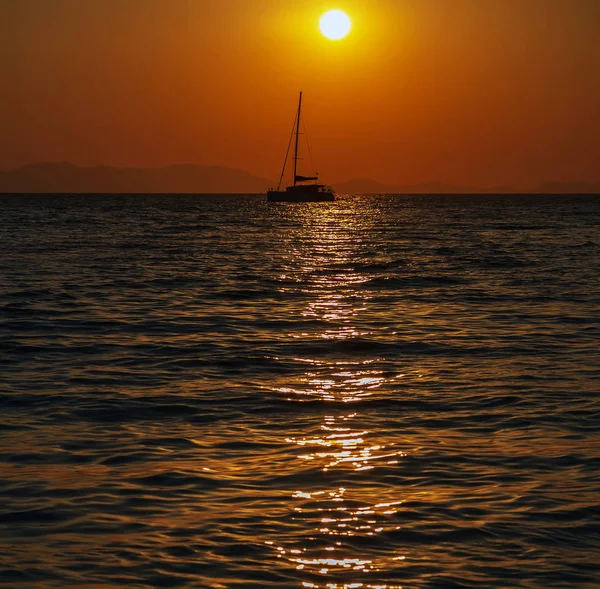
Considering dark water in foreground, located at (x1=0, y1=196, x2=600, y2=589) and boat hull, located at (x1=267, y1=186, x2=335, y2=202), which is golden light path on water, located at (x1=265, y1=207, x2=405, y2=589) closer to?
dark water in foreground, located at (x1=0, y1=196, x2=600, y2=589)

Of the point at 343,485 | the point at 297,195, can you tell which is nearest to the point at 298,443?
the point at 343,485

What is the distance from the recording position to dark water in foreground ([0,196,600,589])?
823 centimetres

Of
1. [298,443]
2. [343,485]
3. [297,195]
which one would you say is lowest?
[343,485]

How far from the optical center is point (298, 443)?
11.9 metres

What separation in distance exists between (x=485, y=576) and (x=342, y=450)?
378cm

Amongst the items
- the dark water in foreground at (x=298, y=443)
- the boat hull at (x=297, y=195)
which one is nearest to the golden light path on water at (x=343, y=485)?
the dark water in foreground at (x=298, y=443)

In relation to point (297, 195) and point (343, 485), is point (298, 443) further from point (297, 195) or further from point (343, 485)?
point (297, 195)

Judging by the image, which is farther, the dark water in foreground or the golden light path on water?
the dark water in foreground

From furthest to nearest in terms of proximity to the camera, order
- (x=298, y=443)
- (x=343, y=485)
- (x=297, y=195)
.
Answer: (x=297, y=195), (x=298, y=443), (x=343, y=485)

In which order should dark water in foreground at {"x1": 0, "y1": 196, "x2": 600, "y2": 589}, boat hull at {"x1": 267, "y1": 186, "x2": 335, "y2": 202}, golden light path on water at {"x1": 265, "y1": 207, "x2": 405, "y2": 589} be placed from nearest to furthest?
golden light path on water at {"x1": 265, "y1": 207, "x2": 405, "y2": 589} → dark water in foreground at {"x1": 0, "y1": 196, "x2": 600, "y2": 589} → boat hull at {"x1": 267, "y1": 186, "x2": 335, "y2": 202}

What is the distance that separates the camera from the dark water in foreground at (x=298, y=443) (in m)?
8.23

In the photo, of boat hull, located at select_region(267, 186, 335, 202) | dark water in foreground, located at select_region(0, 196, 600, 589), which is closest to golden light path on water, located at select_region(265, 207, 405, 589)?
dark water in foreground, located at select_region(0, 196, 600, 589)

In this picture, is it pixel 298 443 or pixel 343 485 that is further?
pixel 298 443

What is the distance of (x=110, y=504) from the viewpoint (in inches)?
374
